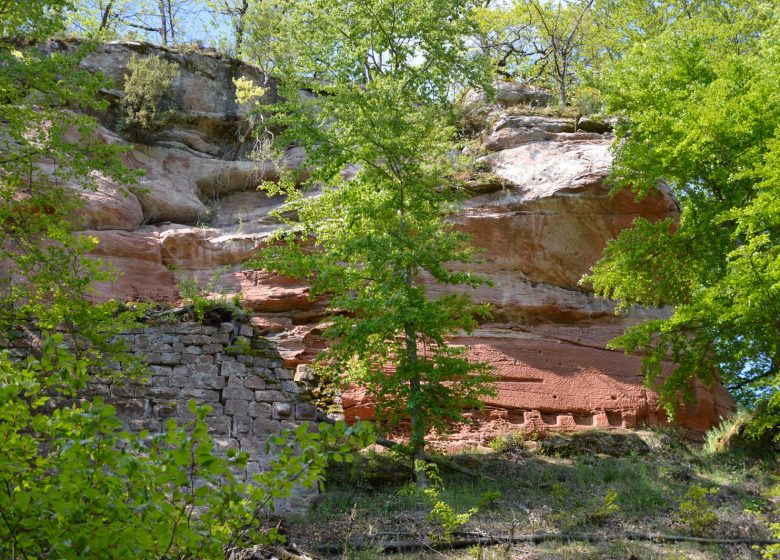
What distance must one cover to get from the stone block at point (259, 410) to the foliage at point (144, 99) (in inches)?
353

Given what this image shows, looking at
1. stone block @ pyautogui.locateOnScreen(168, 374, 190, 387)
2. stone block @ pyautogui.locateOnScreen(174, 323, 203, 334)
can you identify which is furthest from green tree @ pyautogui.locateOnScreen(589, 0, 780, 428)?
stone block @ pyautogui.locateOnScreen(168, 374, 190, 387)

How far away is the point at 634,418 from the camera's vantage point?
45.9 feet

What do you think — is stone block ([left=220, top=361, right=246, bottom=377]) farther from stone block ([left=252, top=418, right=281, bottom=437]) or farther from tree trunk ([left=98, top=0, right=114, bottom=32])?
tree trunk ([left=98, top=0, right=114, bottom=32])

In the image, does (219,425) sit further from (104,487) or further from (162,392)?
(104,487)

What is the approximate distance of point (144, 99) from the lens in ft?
55.3

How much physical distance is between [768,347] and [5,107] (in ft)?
36.7

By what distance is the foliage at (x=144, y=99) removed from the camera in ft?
54.5

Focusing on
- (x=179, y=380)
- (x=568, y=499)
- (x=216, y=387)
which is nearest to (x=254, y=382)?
(x=216, y=387)

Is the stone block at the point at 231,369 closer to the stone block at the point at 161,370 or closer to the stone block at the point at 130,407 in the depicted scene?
the stone block at the point at 161,370

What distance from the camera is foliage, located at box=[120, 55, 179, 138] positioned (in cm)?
1662

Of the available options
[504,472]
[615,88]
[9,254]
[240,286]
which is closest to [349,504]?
[504,472]

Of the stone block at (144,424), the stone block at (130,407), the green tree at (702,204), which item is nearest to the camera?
the stone block at (144,424)

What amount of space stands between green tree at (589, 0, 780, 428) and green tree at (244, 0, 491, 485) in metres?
3.13

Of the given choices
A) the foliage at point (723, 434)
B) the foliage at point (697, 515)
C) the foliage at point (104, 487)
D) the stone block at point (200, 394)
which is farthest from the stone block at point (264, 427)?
the foliage at point (723, 434)
